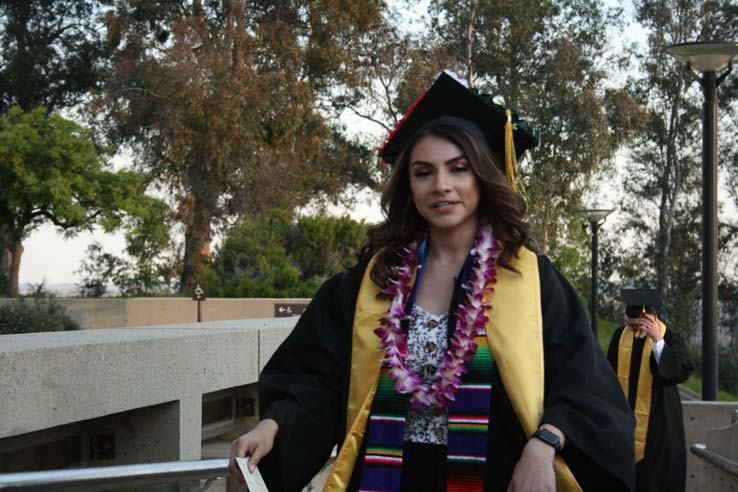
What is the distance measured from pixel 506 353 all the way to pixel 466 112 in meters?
0.81

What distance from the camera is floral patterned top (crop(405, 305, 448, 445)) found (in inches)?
105

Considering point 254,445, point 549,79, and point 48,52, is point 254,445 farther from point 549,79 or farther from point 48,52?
point 48,52

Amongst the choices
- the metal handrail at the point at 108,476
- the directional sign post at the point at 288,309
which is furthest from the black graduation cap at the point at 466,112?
the directional sign post at the point at 288,309

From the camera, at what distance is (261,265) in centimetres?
2369

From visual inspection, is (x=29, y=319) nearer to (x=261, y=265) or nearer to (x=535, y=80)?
(x=261, y=265)

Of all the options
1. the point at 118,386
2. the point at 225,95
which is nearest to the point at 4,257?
the point at 225,95

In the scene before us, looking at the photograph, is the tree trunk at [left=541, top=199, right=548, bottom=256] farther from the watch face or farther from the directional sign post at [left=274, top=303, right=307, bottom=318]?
the watch face

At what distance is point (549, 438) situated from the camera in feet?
7.77

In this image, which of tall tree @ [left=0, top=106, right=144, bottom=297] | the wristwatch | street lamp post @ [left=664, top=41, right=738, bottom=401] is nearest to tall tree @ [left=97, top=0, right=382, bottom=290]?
tall tree @ [left=0, top=106, right=144, bottom=297]

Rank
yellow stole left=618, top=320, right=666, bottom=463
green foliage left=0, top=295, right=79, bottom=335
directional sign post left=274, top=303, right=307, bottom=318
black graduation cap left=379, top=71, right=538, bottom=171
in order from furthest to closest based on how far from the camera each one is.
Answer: directional sign post left=274, top=303, right=307, bottom=318 → green foliage left=0, top=295, right=79, bottom=335 → yellow stole left=618, top=320, right=666, bottom=463 → black graduation cap left=379, top=71, right=538, bottom=171

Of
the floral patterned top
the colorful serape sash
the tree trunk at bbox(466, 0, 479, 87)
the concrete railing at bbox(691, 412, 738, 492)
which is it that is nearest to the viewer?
the colorful serape sash

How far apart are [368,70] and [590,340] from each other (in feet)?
96.6

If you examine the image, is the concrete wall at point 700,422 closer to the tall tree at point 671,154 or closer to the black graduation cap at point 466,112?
the black graduation cap at point 466,112


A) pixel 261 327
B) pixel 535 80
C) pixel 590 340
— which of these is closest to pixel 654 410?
pixel 261 327
